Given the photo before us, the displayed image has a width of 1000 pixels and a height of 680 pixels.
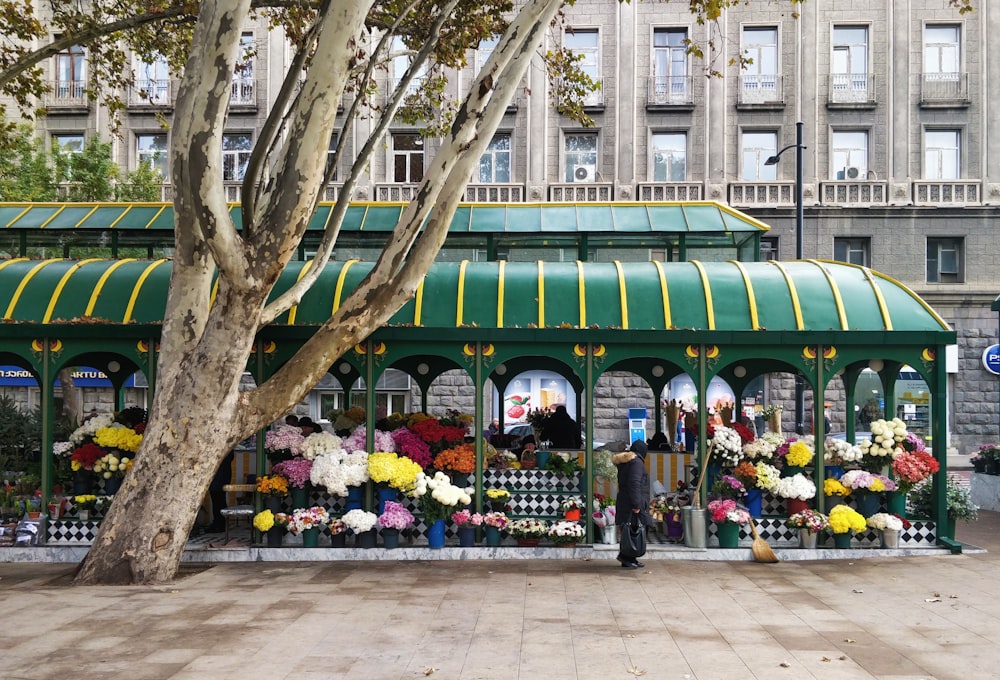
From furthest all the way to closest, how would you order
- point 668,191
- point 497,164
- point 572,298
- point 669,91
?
1. point 497,164
2. point 669,91
3. point 668,191
4. point 572,298

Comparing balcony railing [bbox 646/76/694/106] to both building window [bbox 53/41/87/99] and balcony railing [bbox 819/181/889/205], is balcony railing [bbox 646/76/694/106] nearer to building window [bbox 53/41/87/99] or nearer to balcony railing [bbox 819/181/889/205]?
balcony railing [bbox 819/181/889/205]

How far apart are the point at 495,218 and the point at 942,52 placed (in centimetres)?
2224

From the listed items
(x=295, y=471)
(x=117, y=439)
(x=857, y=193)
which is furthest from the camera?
(x=857, y=193)

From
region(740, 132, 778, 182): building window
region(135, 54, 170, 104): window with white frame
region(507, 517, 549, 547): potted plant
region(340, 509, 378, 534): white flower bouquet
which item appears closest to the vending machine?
region(740, 132, 778, 182): building window

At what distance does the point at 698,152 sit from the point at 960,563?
20790mm

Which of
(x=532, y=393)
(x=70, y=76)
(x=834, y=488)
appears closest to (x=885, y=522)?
(x=834, y=488)

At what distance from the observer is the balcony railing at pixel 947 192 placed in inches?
1164

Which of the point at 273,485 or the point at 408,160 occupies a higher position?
the point at 408,160

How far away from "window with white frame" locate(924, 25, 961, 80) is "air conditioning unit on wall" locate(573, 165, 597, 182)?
12072 millimetres

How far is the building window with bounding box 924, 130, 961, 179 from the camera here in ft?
100

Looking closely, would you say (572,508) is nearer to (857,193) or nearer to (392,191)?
(392,191)

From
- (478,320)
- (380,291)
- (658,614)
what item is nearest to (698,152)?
(478,320)

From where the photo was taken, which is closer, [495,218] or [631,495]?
[631,495]

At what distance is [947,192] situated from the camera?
29.7 metres
